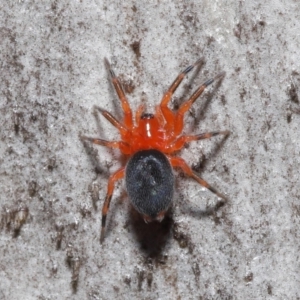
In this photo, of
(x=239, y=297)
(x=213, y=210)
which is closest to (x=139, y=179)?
(x=213, y=210)

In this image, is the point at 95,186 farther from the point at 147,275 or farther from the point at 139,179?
the point at 147,275

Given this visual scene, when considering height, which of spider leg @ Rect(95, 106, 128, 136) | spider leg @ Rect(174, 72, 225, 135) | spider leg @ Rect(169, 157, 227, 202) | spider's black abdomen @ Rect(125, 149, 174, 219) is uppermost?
spider leg @ Rect(174, 72, 225, 135)

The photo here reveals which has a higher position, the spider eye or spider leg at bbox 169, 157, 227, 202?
the spider eye

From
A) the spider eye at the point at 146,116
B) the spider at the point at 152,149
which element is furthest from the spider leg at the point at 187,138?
the spider eye at the point at 146,116

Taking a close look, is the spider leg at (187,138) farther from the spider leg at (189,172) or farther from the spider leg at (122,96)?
the spider leg at (122,96)

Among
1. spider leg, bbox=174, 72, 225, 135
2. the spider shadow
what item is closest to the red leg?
spider leg, bbox=174, 72, 225, 135

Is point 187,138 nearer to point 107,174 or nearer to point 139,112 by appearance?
point 139,112

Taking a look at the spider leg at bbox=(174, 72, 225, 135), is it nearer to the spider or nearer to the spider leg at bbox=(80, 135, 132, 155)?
the spider
